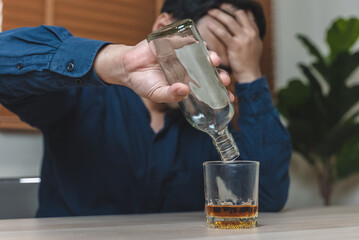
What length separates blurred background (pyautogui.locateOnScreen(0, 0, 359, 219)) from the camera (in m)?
1.76

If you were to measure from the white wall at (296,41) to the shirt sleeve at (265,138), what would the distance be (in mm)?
1483

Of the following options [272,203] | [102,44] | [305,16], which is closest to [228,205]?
[102,44]

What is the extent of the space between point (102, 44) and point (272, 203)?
0.66m

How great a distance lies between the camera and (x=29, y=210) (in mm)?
1233

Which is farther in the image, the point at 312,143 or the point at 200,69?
the point at 312,143

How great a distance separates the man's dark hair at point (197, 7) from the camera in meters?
1.21

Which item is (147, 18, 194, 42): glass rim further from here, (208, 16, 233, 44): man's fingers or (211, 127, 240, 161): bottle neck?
(208, 16, 233, 44): man's fingers

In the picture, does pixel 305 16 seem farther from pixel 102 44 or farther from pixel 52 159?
pixel 102 44

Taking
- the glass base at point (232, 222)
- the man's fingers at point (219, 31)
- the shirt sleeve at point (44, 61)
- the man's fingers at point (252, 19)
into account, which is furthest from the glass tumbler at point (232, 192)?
the man's fingers at point (252, 19)

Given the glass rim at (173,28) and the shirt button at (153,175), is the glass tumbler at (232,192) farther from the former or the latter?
the shirt button at (153,175)

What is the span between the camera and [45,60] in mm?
784

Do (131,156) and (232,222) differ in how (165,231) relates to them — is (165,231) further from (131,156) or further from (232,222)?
(131,156)

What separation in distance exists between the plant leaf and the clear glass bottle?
6.20ft

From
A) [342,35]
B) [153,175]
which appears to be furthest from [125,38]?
[342,35]
